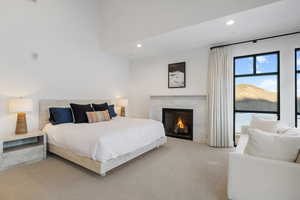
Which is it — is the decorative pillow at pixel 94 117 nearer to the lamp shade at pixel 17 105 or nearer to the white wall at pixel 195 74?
the lamp shade at pixel 17 105

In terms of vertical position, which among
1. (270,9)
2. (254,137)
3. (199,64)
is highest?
(270,9)

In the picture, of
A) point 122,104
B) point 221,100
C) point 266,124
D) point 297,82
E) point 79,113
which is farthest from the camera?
point 122,104

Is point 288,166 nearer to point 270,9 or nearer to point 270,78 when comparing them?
point 270,9

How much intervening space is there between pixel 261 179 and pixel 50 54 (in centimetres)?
433

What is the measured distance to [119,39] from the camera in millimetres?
3939

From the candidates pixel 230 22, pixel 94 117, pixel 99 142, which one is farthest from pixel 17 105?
pixel 230 22

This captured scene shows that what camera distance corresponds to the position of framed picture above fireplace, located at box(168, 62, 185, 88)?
439 cm

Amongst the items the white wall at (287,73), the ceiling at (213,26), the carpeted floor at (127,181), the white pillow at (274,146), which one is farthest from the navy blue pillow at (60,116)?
the white wall at (287,73)

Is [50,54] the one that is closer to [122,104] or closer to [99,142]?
[122,104]

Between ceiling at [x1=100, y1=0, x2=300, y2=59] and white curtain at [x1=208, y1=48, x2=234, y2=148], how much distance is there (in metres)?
0.45

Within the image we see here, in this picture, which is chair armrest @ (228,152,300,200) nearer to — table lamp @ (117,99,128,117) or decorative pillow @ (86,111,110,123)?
decorative pillow @ (86,111,110,123)

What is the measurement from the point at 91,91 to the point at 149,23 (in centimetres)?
246

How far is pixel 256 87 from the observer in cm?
357

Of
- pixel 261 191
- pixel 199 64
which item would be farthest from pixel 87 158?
pixel 199 64
